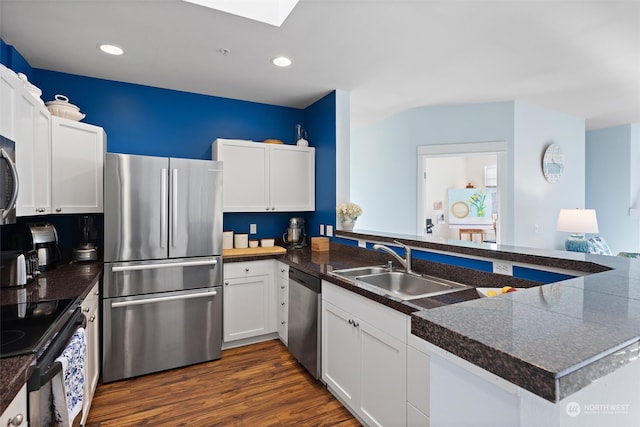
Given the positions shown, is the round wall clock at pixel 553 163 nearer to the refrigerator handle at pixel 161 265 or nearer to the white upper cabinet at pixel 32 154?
the refrigerator handle at pixel 161 265

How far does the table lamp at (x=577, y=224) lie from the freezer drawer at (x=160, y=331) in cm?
431

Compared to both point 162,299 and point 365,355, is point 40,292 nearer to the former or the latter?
point 162,299

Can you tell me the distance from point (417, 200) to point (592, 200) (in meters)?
3.48

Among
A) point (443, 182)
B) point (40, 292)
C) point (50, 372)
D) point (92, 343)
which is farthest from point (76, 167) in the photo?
point (443, 182)

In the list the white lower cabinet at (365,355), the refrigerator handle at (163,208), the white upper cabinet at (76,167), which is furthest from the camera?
the refrigerator handle at (163,208)

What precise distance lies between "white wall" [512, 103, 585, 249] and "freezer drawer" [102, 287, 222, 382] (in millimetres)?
3596

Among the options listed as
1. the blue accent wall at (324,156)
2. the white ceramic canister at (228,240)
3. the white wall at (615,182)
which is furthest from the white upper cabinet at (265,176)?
the white wall at (615,182)

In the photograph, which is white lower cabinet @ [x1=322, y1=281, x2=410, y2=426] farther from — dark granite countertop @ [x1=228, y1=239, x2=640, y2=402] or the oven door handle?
the oven door handle

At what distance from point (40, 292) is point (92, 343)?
0.56m

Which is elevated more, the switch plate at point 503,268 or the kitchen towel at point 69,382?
the switch plate at point 503,268

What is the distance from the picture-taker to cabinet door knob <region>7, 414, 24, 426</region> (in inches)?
38.0

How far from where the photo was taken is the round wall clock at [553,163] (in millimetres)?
4227

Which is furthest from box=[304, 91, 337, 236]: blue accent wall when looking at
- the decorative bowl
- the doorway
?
the doorway

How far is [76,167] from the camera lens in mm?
2480
